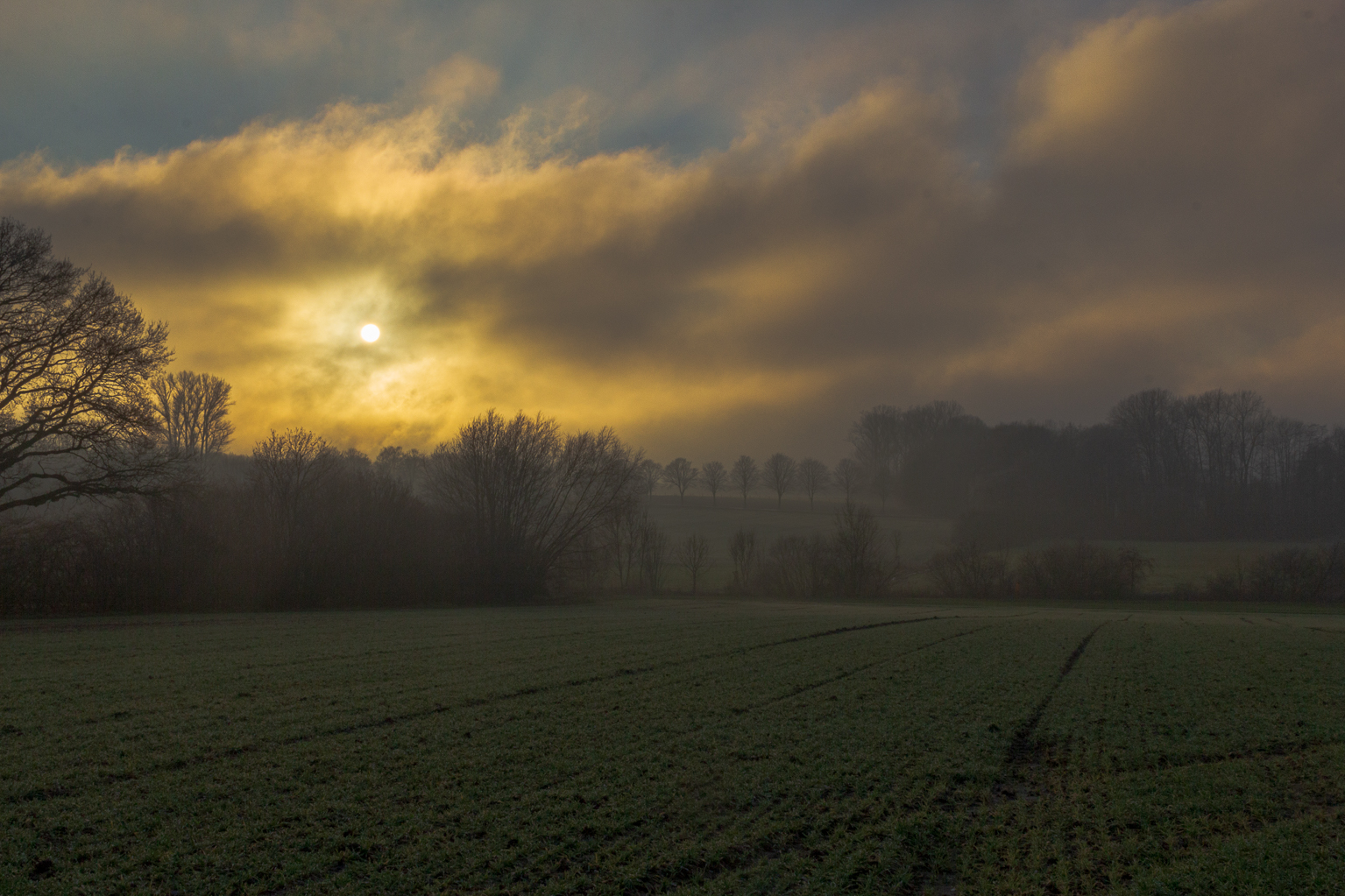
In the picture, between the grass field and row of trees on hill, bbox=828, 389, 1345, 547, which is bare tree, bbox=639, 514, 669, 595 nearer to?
the grass field

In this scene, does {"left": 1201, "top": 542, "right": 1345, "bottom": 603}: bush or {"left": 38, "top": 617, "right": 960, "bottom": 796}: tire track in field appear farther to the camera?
{"left": 1201, "top": 542, "right": 1345, "bottom": 603}: bush

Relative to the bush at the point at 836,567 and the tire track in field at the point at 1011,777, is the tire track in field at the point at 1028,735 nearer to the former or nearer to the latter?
the tire track in field at the point at 1011,777

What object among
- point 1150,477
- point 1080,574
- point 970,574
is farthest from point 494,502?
point 1150,477

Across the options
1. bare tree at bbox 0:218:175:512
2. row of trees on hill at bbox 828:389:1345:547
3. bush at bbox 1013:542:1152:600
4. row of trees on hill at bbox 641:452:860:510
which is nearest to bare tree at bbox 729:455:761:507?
row of trees on hill at bbox 641:452:860:510

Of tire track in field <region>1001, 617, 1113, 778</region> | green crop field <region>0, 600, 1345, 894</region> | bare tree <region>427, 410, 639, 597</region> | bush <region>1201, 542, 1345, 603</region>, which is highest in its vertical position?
bare tree <region>427, 410, 639, 597</region>

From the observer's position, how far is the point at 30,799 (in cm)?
575

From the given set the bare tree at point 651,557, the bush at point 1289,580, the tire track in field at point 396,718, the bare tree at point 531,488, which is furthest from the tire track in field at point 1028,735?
the bare tree at point 651,557

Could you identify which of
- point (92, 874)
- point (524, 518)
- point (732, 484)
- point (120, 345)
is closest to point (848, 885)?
point (92, 874)

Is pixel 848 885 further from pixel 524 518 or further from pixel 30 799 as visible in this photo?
pixel 524 518

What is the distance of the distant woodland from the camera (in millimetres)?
23969

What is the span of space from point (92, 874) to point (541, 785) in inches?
129

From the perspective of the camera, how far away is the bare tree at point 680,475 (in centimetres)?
11138

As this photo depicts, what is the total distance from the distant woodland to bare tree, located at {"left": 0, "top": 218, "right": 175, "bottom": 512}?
0.07m

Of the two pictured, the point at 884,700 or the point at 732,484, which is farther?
the point at 732,484
